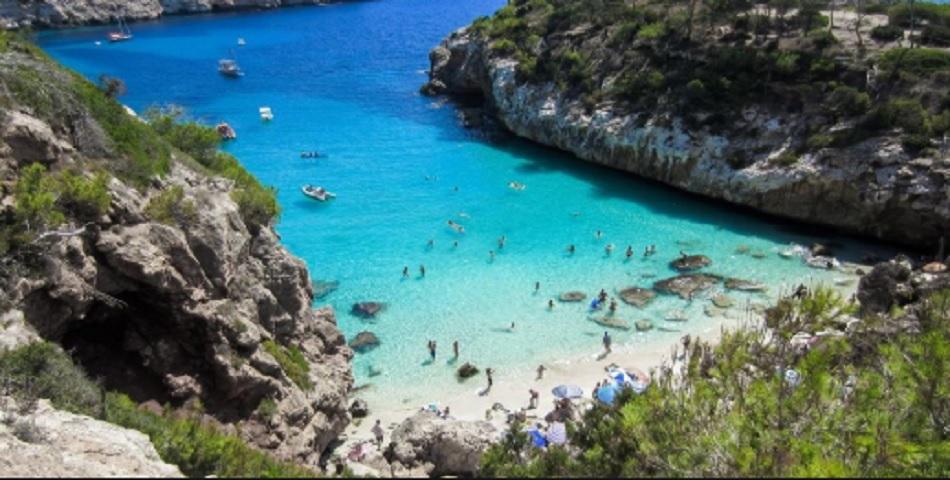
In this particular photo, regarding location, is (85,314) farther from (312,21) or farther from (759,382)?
(312,21)

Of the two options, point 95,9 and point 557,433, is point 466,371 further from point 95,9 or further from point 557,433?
point 95,9

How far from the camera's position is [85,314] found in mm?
18859

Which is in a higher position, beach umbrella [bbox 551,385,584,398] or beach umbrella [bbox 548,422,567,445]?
beach umbrella [bbox 548,422,567,445]

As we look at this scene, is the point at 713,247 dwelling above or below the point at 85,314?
below

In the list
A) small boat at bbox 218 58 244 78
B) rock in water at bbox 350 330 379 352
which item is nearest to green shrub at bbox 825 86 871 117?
rock in water at bbox 350 330 379 352

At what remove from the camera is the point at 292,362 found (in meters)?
23.4

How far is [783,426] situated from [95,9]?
123 metres

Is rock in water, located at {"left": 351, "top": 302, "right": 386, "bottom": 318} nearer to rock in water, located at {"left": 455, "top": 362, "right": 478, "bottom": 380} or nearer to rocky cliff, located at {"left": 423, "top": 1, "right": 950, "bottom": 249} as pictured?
rock in water, located at {"left": 455, "top": 362, "right": 478, "bottom": 380}

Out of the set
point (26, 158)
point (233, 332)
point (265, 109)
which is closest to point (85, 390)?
point (233, 332)

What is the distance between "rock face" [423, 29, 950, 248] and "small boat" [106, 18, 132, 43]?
207 ft

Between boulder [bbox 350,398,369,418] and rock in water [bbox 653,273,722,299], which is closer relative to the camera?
boulder [bbox 350,398,369,418]

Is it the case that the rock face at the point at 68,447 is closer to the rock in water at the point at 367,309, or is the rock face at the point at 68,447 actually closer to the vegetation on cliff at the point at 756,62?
the rock in water at the point at 367,309

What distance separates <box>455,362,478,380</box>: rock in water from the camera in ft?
96.2

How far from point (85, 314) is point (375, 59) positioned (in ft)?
237
